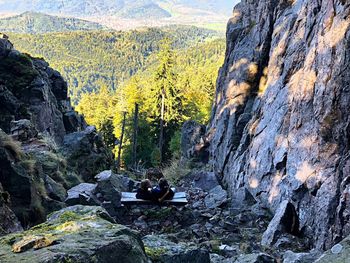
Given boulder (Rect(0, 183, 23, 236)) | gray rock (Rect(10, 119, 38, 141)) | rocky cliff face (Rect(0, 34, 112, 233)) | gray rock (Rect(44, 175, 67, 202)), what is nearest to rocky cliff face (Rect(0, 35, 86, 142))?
rocky cliff face (Rect(0, 34, 112, 233))

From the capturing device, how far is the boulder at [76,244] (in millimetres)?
3881

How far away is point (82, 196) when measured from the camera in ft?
41.1

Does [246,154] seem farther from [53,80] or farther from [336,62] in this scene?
[53,80]

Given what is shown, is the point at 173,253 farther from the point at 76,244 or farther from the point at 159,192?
the point at 159,192

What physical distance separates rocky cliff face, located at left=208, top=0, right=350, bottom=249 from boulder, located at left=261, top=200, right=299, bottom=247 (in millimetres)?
195

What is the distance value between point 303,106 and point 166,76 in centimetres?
3980

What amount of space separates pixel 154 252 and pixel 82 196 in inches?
295

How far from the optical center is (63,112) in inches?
1342

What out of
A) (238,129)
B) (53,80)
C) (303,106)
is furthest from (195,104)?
(303,106)

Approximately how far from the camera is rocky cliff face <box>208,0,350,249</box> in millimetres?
10078

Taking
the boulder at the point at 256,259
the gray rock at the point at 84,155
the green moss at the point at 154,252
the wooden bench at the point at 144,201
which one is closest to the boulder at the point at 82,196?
the wooden bench at the point at 144,201

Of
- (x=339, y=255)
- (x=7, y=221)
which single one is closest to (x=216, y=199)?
(x=7, y=221)

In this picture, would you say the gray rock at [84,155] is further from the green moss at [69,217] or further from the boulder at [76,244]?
the boulder at [76,244]

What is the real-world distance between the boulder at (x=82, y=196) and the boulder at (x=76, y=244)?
7166mm
